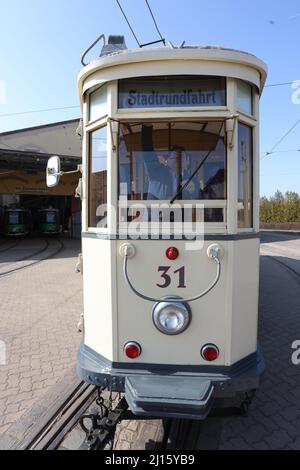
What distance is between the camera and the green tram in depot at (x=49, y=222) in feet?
84.1

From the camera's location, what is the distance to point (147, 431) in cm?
311

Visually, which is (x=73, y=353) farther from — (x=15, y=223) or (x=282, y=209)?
(x=282, y=209)

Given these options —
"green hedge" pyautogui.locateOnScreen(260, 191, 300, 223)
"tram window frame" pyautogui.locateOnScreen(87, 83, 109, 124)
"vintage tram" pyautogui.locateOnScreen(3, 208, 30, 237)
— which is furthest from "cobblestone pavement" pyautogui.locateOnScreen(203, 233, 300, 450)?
"green hedge" pyautogui.locateOnScreen(260, 191, 300, 223)

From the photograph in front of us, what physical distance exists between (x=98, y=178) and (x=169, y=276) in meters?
1.03

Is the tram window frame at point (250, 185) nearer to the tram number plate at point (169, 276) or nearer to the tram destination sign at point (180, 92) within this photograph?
the tram destination sign at point (180, 92)

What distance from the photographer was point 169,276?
2.81m

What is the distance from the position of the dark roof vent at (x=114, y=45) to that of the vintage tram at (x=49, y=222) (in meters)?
23.2

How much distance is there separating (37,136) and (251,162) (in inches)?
902

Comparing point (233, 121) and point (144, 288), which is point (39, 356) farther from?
point (233, 121)

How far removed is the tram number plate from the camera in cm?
280

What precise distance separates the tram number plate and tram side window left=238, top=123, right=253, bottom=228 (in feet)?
1.99

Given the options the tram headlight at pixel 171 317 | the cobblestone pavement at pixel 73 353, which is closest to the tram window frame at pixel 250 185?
the tram headlight at pixel 171 317
